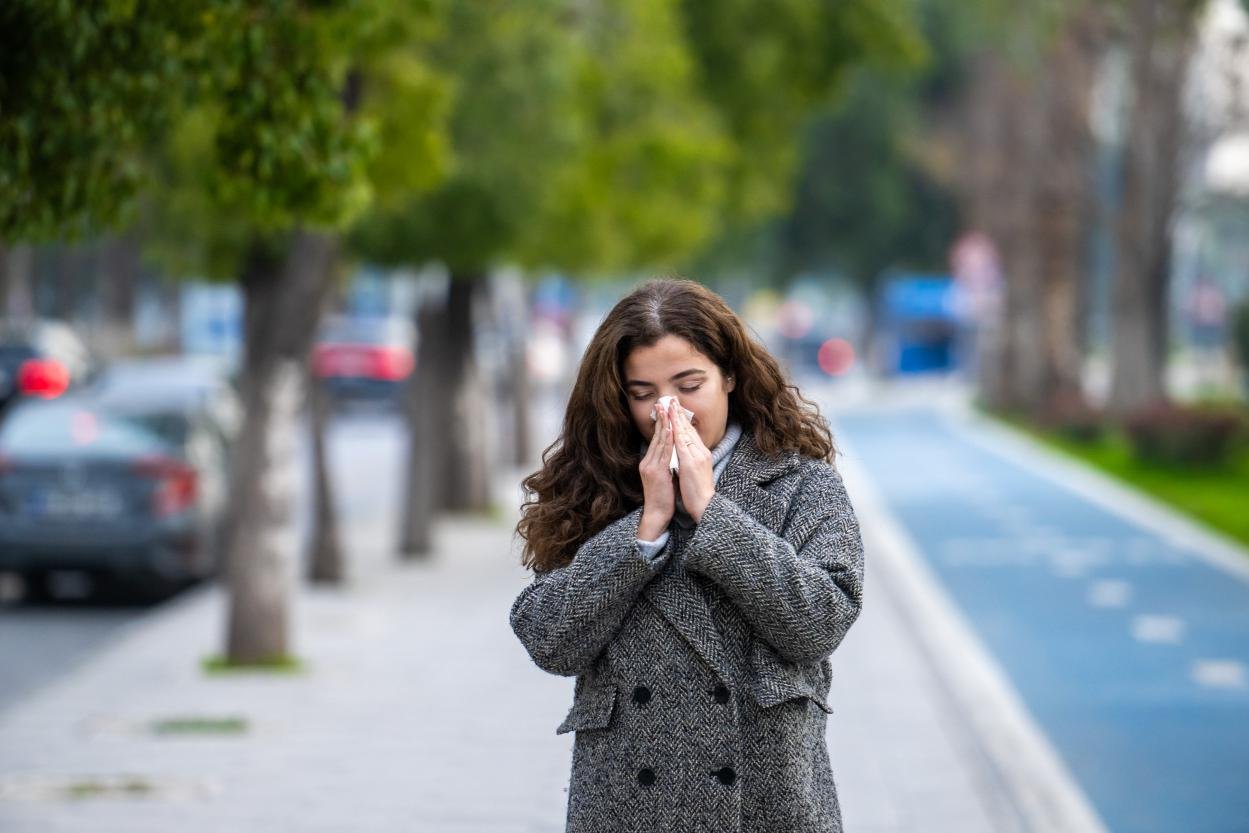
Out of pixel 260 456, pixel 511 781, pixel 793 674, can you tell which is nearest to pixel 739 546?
pixel 793 674

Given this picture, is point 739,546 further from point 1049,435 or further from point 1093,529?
point 1049,435

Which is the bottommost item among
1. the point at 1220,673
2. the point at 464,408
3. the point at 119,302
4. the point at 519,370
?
the point at 119,302

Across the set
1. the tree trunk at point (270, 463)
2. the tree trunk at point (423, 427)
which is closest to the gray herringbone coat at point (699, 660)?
the tree trunk at point (270, 463)

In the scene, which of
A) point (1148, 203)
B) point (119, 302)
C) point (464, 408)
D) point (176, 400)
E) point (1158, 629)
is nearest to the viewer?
point (1158, 629)

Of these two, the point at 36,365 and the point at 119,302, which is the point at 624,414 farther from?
the point at 119,302

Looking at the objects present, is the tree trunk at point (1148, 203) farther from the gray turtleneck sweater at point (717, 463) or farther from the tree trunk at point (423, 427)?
the gray turtleneck sweater at point (717, 463)

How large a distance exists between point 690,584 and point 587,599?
171 mm

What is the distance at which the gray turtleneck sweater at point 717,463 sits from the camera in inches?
135

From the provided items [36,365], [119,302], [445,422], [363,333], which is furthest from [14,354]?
[445,422]

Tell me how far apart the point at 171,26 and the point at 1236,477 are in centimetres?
2020

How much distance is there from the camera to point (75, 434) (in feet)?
46.6

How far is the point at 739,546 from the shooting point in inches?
133

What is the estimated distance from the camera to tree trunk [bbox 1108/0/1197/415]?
2717 cm

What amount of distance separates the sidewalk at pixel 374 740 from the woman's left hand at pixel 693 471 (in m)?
3.79
